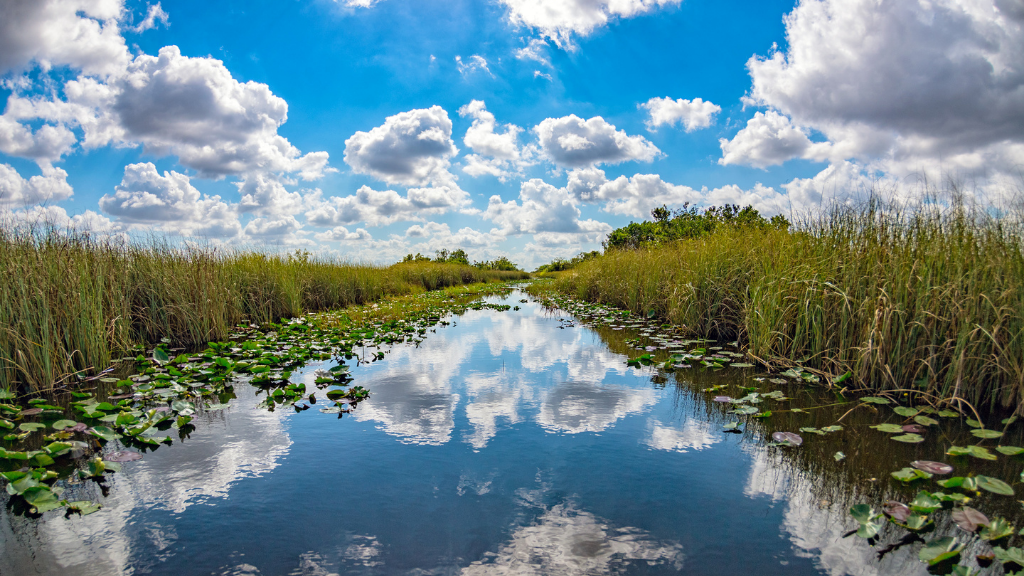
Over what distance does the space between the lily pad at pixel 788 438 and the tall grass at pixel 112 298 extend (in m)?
6.90

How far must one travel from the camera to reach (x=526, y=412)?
4.16m

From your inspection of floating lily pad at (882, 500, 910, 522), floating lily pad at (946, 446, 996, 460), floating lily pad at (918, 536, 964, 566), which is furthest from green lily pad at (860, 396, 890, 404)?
floating lily pad at (918, 536, 964, 566)

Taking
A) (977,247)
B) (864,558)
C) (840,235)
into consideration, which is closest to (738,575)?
(864,558)

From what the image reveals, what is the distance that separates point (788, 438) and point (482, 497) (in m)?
2.33

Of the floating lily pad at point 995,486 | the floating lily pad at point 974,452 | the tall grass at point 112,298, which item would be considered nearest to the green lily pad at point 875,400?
the floating lily pad at point 974,452

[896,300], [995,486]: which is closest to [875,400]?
[896,300]

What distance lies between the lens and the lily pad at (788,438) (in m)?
3.26

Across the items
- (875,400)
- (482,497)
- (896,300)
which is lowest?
(482,497)

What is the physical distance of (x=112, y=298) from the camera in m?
6.02

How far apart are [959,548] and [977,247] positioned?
132 inches

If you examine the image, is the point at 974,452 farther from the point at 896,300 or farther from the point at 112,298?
the point at 112,298

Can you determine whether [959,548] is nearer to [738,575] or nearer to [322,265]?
[738,575]

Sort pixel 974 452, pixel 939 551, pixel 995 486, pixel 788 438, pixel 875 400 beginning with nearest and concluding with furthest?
pixel 939 551 < pixel 995 486 < pixel 974 452 < pixel 788 438 < pixel 875 400

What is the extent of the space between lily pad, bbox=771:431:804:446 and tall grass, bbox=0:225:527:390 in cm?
690
